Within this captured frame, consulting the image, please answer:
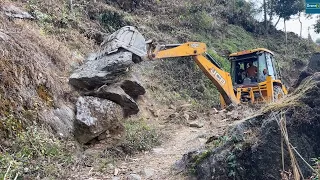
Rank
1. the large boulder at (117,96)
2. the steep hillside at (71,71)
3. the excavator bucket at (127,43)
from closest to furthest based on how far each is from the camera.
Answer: the steep hillside at (71,71)
the large boulder at (117,96)
the excavator bucket at (127,43)

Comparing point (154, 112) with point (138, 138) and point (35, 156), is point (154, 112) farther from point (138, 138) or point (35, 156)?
point (35, 156)

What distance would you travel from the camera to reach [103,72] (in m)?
5.58

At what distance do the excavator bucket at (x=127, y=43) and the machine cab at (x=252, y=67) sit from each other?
12.5ft

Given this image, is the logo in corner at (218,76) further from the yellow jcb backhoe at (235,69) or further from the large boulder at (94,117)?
the large boulder at (94,117)

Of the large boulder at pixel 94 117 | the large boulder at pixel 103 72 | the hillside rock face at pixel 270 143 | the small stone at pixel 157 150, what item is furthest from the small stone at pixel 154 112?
the hillside rock face at pixel 270 143

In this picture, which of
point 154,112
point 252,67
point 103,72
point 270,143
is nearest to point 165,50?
point 154,112

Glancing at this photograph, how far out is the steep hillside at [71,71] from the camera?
12.5ft

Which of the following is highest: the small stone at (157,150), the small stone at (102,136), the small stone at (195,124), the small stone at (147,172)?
the small stone at (102,136)

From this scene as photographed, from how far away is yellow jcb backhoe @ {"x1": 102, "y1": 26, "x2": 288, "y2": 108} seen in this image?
7.04 meters

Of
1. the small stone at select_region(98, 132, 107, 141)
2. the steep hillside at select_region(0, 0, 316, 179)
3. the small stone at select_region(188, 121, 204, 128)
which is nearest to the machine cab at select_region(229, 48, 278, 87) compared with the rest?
the steep hillside at select_region(0, 0, 316, 179)

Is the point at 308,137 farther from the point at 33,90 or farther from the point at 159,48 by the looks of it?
the point at 159,48

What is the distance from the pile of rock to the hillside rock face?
218 centimetres

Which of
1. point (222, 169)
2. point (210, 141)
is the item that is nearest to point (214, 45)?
point (210, 141)

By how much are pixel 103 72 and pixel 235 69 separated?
16.3 feet
